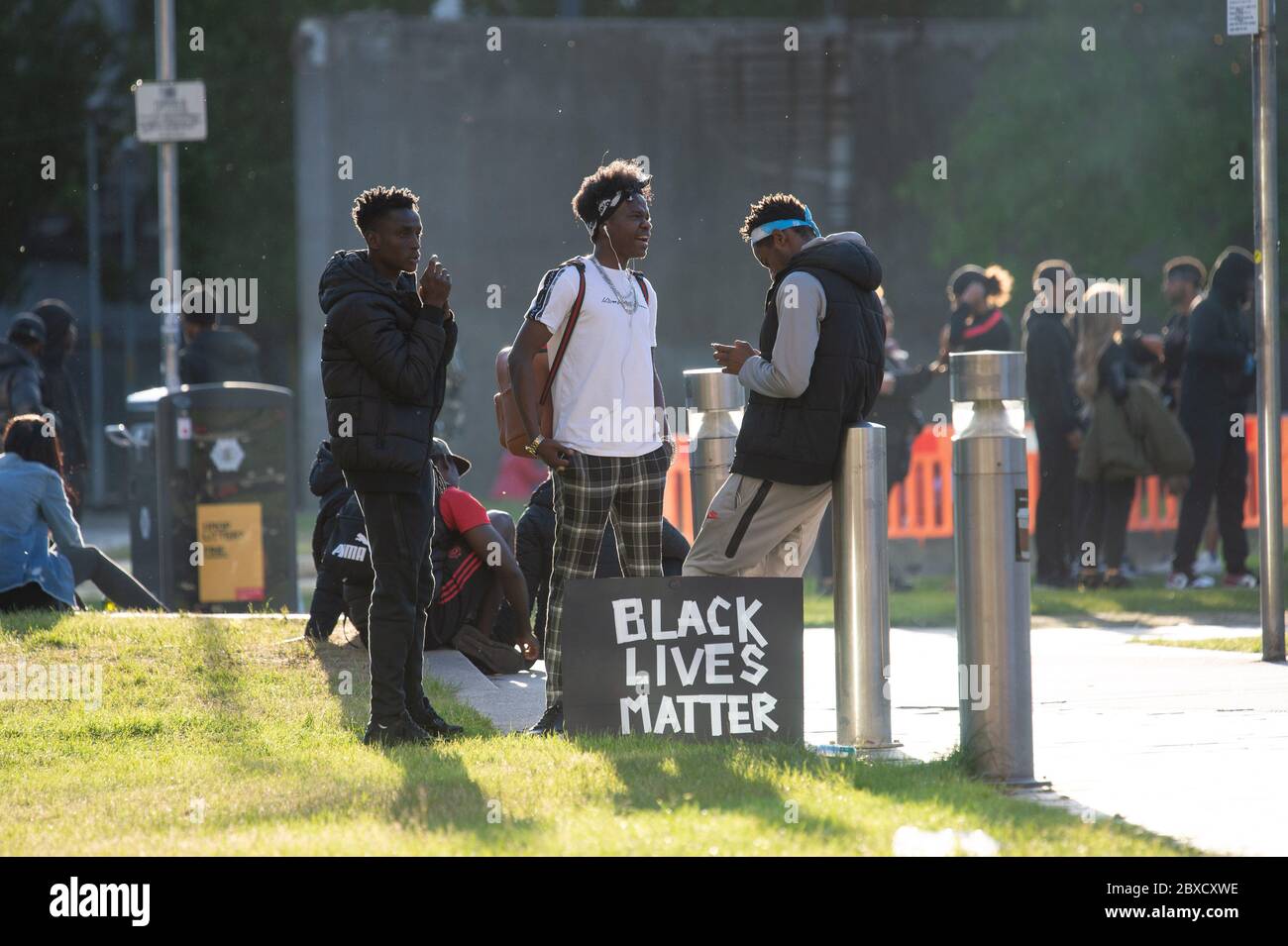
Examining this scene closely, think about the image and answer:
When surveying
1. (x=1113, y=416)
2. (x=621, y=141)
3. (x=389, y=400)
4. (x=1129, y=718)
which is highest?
(x=621, y=141)

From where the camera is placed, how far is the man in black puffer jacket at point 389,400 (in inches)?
238

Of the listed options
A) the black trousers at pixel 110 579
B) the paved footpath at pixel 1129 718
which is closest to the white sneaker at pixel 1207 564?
the paved footpath at pixel 1129 718

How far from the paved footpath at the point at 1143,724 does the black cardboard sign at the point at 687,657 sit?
514 mm

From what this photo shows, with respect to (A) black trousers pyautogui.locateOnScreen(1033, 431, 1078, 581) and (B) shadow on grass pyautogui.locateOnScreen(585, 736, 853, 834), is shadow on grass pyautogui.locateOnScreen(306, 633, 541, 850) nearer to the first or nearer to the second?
(B) shadow on grass pyautogui.locateOnScreen(585, 736, 853, 834)

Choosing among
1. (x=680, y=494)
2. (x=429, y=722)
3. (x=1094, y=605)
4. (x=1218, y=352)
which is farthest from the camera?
(x=680, y=494)

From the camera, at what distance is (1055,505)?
12.6m

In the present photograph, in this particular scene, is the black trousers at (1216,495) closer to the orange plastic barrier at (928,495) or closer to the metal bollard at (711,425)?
the orange plastic barrier at (928,495)

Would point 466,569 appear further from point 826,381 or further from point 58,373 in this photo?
point 58,373

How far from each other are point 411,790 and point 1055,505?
318 inches

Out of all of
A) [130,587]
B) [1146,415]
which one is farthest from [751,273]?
[130,587]

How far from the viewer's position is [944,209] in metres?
24.3

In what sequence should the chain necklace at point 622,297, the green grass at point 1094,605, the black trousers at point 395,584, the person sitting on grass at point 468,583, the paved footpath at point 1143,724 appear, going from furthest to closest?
the green grass at point 1094,605, the person sitting on grass at point 468,583, the chain necklace at point 622,297, the black trousers at point 395,584, the paved footpath at point 1143,724

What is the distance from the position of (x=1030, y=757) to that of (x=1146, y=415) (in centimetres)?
719

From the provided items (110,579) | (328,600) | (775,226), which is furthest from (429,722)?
(110,579)
